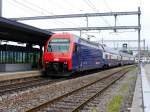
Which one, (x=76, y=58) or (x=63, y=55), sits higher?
(x=63, y=55)

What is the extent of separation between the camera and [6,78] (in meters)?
22.5

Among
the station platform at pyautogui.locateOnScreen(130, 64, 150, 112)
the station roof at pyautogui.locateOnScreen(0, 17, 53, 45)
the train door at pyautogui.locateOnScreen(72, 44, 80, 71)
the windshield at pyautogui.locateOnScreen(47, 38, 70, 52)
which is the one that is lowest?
the station platform at pyautogui.locateOnScreen(130, 64, 150, 112)

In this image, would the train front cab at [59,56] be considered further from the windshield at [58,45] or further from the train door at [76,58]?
the train door at [76,58]

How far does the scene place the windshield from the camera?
85.4 ft

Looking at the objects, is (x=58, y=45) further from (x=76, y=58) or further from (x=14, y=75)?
(x=14, y=75)

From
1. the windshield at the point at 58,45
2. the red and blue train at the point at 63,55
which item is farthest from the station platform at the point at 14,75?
the windshield at the point at 58,45

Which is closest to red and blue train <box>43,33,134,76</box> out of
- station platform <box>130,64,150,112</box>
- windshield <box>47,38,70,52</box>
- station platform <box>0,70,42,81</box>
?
windshield <box>47,38,70,52</box>

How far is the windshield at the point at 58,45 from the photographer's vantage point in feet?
85.4

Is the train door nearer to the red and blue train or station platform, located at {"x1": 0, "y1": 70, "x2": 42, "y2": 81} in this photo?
the red and blue train

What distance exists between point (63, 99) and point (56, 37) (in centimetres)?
1343

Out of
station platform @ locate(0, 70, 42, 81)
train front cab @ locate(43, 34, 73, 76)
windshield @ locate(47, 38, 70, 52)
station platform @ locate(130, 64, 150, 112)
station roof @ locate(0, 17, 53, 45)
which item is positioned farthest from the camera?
windshield @ locate(47, 38, 70, 52)

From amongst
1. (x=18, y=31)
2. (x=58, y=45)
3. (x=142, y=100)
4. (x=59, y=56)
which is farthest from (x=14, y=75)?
(x=142, y=100)

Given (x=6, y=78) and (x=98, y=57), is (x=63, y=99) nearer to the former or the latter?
(x=6, y=78)

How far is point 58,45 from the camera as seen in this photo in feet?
86.6
